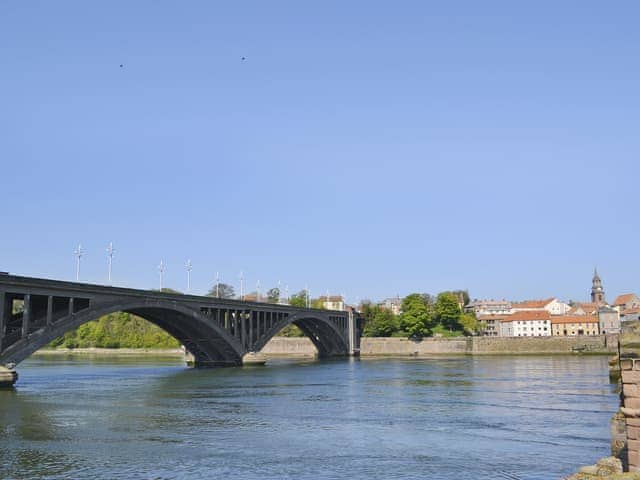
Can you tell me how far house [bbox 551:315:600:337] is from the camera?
537 ft

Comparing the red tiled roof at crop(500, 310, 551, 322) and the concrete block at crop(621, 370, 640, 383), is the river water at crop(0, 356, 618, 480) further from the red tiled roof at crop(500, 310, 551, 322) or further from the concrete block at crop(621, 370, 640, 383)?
the red tiled roof at crop(500, 310, 551, 322)

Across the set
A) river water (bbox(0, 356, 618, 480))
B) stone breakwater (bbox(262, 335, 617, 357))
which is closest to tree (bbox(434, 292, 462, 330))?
stone breakwater (bbox(262, 335, 617, 357))

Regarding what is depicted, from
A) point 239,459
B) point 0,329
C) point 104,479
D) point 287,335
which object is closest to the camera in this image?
point 104,479

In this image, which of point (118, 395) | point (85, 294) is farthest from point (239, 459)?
point (85, 294)

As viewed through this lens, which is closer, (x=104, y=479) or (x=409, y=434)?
(x=104, y=479)

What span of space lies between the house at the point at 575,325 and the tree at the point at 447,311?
37.6 metres

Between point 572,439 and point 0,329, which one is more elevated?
point 0,329

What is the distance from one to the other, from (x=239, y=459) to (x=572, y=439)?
14421mm

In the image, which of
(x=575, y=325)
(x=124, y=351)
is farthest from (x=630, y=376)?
(x=124, y=351)

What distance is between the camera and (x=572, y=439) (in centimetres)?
2922

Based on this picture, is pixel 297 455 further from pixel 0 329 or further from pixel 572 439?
pixel 0 329

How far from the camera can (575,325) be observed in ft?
555

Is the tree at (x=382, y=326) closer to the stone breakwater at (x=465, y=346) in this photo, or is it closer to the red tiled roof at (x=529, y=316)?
the stone breakwater at (x=465, y=346)

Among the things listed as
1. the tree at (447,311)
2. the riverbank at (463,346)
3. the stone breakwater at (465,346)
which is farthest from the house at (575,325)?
the stone breakwater at (465,346)
